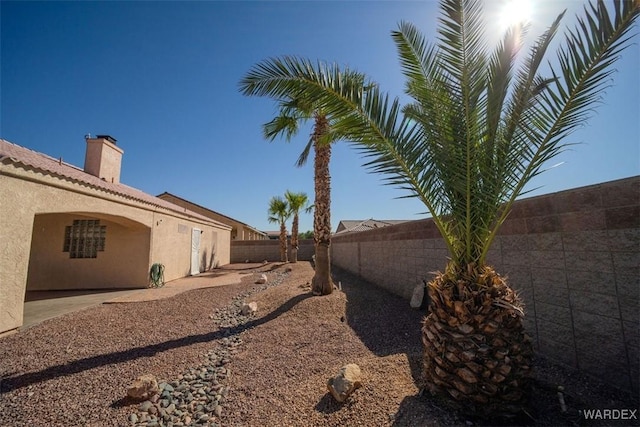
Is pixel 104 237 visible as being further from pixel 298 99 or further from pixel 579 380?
pixel 579 380

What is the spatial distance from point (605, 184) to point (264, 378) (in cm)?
480

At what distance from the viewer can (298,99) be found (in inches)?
142

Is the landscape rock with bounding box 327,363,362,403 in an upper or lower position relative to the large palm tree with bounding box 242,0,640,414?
lower

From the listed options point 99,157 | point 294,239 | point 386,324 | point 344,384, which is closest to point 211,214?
point 294,239

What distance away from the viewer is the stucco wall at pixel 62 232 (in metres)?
5.21

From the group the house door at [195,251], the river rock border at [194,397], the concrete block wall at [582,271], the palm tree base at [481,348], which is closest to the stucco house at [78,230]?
the house door at [195,251]

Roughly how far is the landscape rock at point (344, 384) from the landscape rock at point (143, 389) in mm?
2230

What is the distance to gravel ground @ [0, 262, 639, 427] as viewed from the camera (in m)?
2.73

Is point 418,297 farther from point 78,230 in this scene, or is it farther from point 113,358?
point 78,230

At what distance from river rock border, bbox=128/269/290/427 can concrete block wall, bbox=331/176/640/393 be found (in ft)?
13.8

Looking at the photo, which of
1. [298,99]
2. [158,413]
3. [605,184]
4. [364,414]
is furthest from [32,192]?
[605,184]

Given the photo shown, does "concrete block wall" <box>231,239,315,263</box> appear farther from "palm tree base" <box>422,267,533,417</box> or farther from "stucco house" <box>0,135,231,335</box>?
"palm tree base" <box>422,267,533,417</box>

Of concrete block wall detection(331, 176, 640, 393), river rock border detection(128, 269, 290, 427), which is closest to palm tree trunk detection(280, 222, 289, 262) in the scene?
river rock border detection(128, 269, 290, 427)

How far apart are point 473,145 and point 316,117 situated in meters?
6.66
